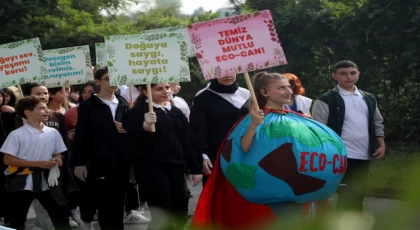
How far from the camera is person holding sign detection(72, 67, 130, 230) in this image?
7582mm

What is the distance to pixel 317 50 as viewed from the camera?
14711mm

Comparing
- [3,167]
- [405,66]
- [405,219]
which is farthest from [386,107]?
[405,219]

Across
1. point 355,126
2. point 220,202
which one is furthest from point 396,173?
point 355,126

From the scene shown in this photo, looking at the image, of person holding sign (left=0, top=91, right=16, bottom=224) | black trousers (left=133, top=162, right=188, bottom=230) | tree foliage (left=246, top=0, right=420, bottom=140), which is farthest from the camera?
tree foliage (left=246, top=0, right=420, bottom=140)

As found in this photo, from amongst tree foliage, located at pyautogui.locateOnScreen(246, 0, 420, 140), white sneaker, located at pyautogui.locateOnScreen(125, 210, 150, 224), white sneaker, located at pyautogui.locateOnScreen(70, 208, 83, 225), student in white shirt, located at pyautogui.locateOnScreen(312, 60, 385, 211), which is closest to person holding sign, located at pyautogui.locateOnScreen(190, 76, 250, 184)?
student in white shirt, located at pyautogui.locateOnScreen(312, 60, 385, 211)

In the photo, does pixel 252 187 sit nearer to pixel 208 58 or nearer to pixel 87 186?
pixel 208 58

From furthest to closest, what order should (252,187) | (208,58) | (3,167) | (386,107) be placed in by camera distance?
(386,107), (3,167), (208,58), (252,187)

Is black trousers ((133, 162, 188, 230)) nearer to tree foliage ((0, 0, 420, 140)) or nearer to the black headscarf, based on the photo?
the black headscarf

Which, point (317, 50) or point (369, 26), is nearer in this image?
point (369, 26)

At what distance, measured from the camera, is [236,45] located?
5980 millimetres

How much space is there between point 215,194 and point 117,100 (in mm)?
2034

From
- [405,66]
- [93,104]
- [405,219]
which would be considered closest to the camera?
[405,219]

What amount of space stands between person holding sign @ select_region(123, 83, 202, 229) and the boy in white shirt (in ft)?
2.75

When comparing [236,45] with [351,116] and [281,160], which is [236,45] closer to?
[281,160]
